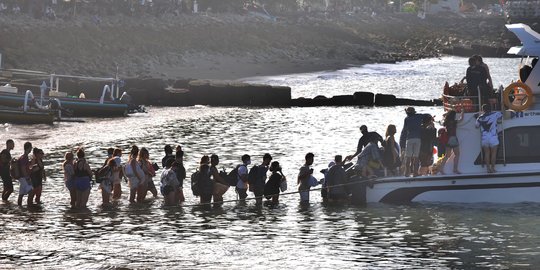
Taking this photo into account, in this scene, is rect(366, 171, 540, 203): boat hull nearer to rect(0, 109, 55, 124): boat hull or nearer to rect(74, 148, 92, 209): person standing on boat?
rect(74, 148, 92, 209): person standing on boat

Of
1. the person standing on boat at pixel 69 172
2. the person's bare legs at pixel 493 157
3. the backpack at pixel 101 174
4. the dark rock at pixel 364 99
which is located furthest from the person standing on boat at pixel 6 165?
the dark rock at pixel 364 99

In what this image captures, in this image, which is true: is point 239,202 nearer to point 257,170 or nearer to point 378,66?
point 257,170

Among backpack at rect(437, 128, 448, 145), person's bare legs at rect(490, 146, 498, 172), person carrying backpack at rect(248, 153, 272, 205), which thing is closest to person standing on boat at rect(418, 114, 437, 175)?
backpack at rect(437, 128, 448, 145)

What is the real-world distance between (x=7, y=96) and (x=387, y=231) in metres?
29.1

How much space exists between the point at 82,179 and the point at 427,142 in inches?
324

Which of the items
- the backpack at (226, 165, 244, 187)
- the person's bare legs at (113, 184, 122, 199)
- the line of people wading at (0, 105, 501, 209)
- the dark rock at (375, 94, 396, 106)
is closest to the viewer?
the line of people wading at (0, 105, 501, 209)

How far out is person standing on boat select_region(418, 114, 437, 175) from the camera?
25250mm

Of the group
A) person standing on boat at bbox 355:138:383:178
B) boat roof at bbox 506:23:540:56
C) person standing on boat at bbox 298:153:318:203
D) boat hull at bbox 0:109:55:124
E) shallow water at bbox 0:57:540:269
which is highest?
boat roof at bbox 506:23:540:56

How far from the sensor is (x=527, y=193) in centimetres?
2481

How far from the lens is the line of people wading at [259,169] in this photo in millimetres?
25109

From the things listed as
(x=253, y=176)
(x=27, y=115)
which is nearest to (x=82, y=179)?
(x=253, y=176)

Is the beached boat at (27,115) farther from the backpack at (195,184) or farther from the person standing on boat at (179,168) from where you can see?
the backpack at (195,184)

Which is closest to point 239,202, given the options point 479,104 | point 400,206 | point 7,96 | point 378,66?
point 400,206

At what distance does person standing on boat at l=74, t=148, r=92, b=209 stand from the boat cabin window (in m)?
9.64
